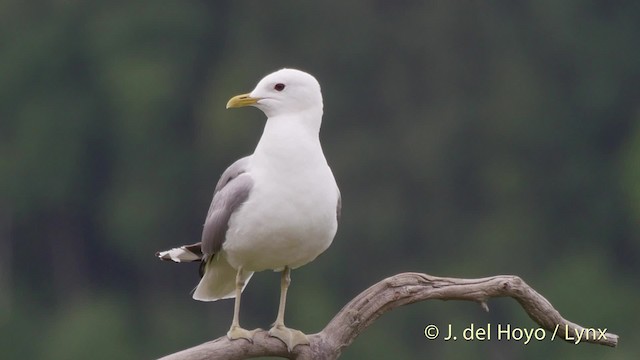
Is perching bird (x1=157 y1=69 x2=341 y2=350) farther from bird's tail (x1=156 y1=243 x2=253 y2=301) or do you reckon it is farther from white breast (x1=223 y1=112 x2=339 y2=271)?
bird's tail (x1=156 y1=243 x2=253 y2=301)

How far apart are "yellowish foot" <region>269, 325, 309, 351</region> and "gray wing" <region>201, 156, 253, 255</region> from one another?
464mm

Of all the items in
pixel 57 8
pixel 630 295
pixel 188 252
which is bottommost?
pixel 630 295

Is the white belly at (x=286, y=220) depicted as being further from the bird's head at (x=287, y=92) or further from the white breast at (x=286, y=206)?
the bird's head at (x=287, y=92)

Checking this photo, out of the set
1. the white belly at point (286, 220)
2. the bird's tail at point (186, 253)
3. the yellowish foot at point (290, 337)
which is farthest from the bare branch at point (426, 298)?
the bird's tail at point (186, 253)

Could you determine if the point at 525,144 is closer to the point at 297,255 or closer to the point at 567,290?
the point at 567,290

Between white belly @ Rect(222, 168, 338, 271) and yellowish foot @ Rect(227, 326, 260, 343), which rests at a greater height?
white belly @ Rect(222, 168, 338, 271)

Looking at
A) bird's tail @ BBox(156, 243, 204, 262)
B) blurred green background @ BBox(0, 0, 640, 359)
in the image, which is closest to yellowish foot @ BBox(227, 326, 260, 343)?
bird's tail @ BBox(156, 243, 204, 262)

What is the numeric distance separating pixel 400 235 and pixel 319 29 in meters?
6.02

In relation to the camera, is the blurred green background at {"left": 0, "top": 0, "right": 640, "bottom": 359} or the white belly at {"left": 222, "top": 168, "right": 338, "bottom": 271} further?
the blurred green background at {"left": 0, "top": 0, "right": 640, "bottom": 359}

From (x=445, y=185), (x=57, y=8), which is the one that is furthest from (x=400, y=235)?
(x=57, y=8)

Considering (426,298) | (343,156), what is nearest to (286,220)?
(426,298)

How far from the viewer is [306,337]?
977 centimetres

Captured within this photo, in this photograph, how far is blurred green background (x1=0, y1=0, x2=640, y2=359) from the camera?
28.1m

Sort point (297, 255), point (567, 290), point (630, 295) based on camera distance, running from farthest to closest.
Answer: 1. point (630, 295)
2. point (567, 290)
3. point (297, 255)
